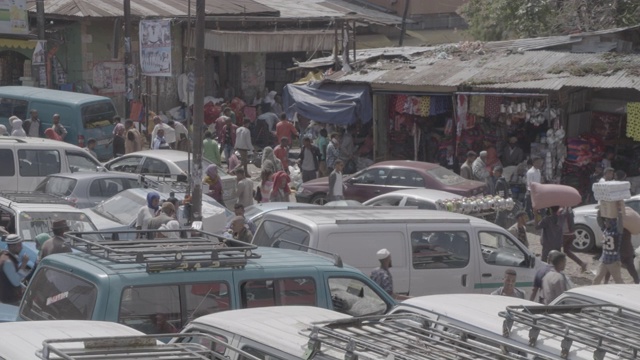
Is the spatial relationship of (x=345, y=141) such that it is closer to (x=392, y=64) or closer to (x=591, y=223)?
(x=392, y=64)

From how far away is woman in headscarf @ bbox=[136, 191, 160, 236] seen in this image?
13.4 m

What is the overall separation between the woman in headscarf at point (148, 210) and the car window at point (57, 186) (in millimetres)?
2297

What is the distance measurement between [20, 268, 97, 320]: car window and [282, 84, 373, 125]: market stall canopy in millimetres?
15658

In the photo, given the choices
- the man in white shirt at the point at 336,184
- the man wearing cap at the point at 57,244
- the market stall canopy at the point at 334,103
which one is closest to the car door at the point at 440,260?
the man wearing cap at the point at 57,244

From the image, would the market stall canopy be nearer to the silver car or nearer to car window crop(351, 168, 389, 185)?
car window crop(351, 168, 389, 185)

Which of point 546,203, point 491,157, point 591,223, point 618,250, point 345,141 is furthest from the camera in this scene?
point 345,141

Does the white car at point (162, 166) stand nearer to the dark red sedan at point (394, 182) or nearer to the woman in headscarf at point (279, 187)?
the woman in headscarf at point (279, 187)

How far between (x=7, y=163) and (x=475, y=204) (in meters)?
7.85

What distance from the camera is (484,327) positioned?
683 centimetres

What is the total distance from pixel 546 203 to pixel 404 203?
221 centimetres

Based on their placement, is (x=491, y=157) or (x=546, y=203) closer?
(x=546, y=203)

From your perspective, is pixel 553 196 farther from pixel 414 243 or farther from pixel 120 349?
pixel 120 349

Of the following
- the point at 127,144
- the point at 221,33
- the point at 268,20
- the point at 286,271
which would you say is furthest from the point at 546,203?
the point at 268,20

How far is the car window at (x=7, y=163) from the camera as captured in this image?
1712 centimetres
